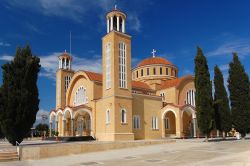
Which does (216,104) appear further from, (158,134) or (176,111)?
(158,134)

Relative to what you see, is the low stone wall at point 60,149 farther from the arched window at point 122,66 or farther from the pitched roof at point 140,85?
the pitched roof at point 140,85

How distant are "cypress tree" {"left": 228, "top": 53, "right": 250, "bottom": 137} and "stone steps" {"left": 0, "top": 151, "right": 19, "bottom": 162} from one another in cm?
2478

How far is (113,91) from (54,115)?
623 inches

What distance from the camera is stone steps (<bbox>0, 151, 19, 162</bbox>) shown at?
1800 centimetres

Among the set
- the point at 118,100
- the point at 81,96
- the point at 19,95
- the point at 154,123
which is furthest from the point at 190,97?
the point at 19,95

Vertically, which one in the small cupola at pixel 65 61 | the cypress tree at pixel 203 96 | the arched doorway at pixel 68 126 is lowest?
the arched doorway at pixel 68 126

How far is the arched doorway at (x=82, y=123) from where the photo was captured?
39.8 m

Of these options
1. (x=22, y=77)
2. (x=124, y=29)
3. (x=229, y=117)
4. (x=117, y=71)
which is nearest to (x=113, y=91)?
(x=117, y=71)

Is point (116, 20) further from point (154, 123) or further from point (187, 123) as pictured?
point (187, 123)

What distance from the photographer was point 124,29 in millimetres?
36000

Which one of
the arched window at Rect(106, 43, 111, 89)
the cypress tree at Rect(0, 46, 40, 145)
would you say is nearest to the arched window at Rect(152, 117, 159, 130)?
the arched window at Rect(106, 43, 111, 89)

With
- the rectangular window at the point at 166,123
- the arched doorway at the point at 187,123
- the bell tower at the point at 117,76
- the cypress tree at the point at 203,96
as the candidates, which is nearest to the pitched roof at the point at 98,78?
the bell tower at the point at 117,76

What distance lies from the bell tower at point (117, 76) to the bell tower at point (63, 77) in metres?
14.1

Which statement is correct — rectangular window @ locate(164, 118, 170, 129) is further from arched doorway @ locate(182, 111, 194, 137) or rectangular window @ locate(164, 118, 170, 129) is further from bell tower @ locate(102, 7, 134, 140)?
bell tower @ locate(102, 7, 134, 140)
